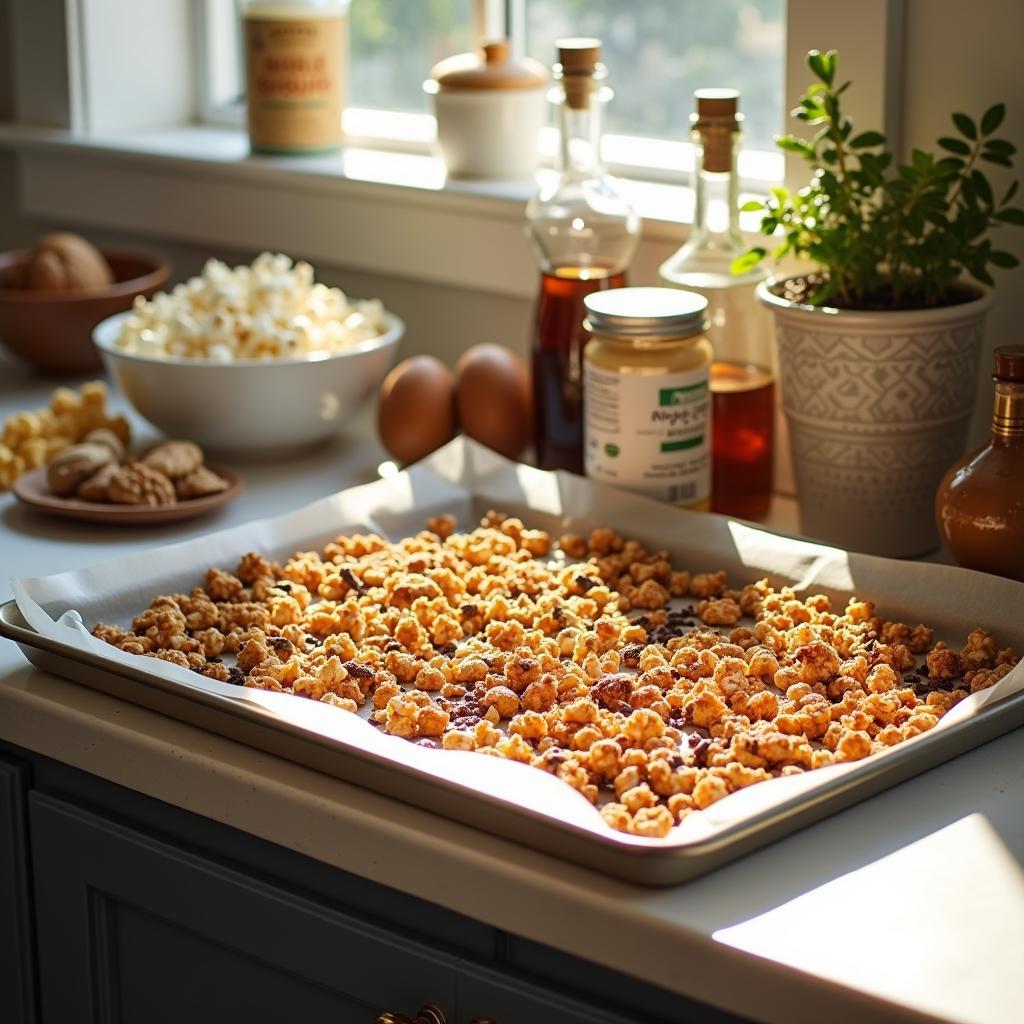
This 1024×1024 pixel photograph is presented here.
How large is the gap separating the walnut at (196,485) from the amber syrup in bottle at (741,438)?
0.43m

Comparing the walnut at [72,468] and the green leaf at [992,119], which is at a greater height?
the green leaf at [992,119]

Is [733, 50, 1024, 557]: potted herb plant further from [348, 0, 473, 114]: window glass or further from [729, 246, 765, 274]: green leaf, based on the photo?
[348, 0, 473, 114]: window glass

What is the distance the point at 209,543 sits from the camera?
1.21 meters

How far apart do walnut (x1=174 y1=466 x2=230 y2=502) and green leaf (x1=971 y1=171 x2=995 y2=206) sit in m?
0.68

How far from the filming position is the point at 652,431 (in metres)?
1.26

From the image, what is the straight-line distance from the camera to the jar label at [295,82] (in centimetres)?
176

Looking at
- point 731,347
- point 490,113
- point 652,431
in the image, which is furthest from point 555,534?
point 490,113

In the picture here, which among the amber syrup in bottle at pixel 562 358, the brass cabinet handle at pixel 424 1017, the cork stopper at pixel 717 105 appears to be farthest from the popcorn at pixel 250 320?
the brass cabinet handle at pixel 424 1017

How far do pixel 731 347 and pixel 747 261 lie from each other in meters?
0.13

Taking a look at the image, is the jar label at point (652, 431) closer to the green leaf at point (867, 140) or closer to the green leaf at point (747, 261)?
Result: the green leaf at point (747, 261)

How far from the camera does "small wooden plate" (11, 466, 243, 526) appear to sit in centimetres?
133

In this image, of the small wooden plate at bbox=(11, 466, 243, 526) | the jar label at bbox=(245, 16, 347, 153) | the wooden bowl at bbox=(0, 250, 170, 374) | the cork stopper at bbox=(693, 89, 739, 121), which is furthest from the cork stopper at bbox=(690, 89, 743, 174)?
the wooden bowl at bbox=(0, 250, 170, 374)

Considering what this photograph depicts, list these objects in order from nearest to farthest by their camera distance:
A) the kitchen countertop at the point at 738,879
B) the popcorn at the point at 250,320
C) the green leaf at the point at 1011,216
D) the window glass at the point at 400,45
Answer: the kitchen countertop at the point at 738,879 → the green leaf at the point at 1011,216 → the popcorn at the point at 250,320 → the window glass at the point at 400,45

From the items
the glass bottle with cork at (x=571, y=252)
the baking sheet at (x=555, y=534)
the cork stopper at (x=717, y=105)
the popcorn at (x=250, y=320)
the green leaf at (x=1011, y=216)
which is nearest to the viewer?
the baking sheet at (x=555, y=534)
